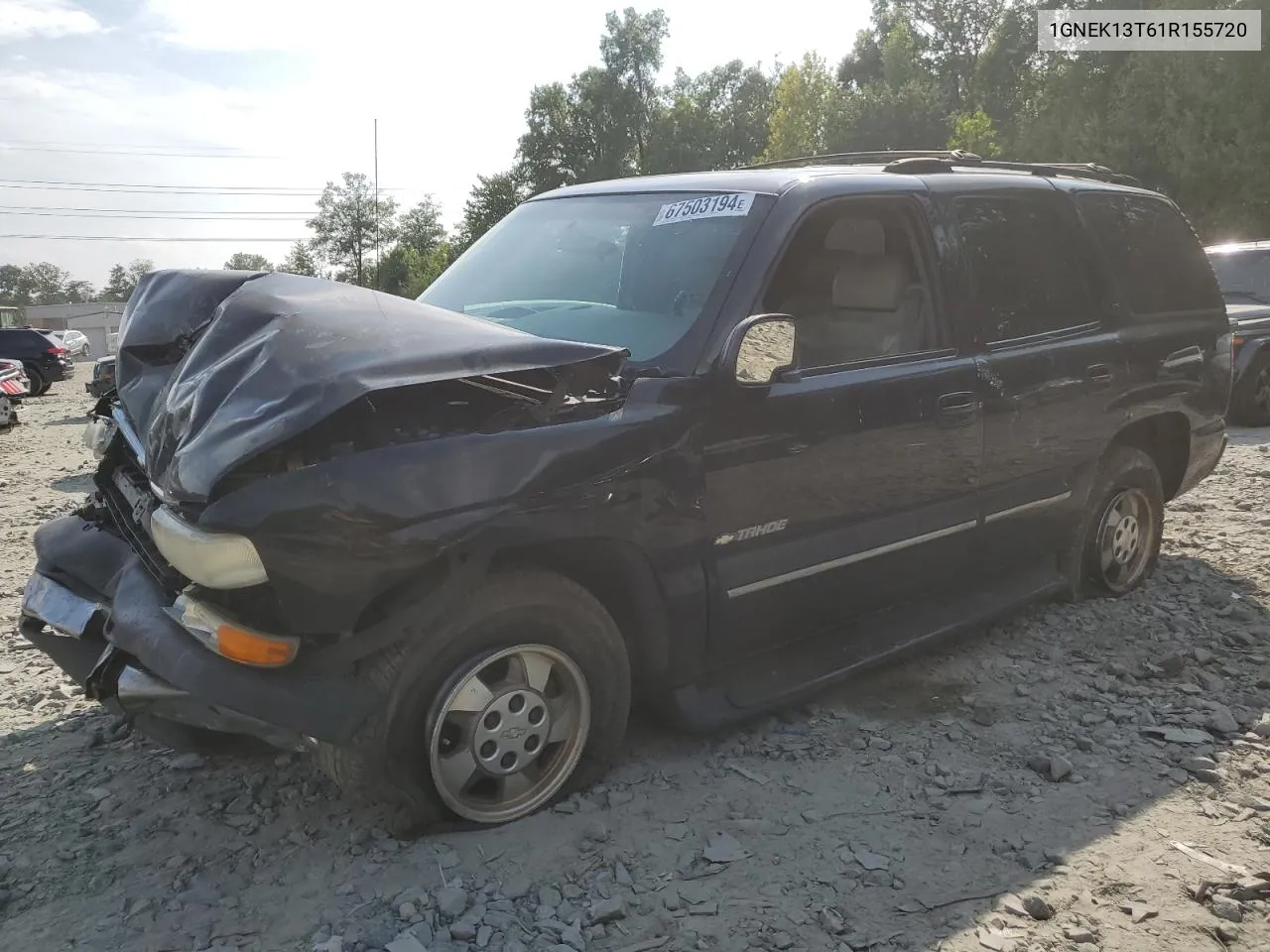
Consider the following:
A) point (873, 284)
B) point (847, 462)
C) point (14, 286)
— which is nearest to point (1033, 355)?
point (873, 284)

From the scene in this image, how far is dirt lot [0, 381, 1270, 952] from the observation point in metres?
2.58

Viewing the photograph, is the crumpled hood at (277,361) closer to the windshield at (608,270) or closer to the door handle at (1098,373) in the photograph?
the windshield at (608,270)

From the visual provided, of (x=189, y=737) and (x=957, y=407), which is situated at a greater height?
(x=957, y=407)

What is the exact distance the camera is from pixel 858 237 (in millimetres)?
3920

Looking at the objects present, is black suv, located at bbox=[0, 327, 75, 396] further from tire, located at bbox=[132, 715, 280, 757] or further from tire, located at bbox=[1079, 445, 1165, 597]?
tire, located at bbox=[1079, 445, 1165, 597]

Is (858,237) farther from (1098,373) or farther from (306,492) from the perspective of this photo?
(306,492)

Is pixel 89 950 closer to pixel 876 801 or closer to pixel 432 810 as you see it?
pixel 432 810

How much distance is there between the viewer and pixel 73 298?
118 meters

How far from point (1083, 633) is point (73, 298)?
133m

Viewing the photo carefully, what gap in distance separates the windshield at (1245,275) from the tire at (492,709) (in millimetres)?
10217

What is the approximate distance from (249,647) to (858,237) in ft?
8.67

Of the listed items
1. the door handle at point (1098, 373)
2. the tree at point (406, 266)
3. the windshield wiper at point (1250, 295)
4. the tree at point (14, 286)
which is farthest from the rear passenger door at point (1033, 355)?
the tree at point (14, 286)

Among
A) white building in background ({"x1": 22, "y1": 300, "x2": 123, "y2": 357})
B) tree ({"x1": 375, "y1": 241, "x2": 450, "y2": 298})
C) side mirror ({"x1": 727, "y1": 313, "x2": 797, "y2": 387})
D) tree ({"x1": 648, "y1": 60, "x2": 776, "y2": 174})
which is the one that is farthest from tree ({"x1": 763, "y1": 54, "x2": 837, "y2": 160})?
white building in background ({"x1": 22, "y1": 300, "x2": 123, "y2": 357})

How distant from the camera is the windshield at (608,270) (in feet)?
11.1
